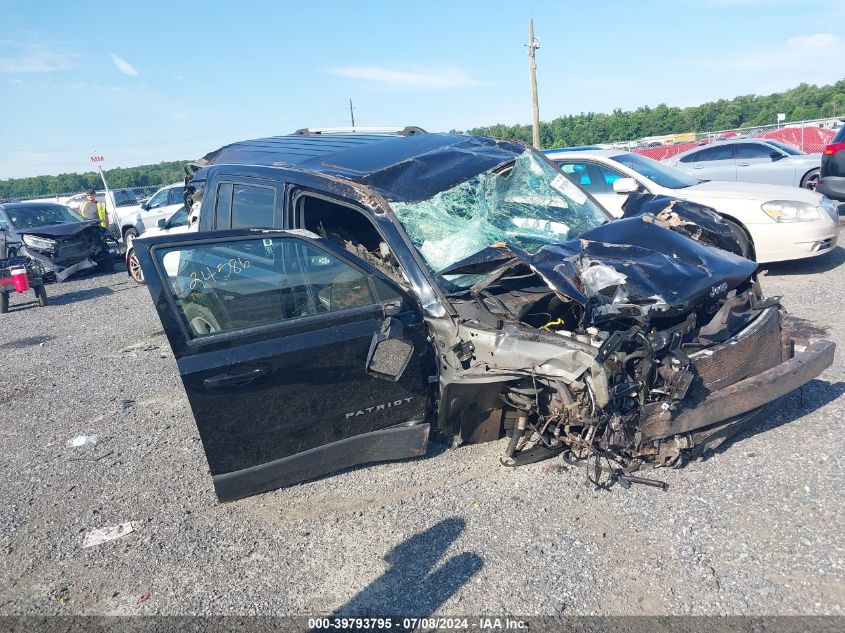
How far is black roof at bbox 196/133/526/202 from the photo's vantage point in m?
4.06

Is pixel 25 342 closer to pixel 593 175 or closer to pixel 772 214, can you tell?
pixel 593 175

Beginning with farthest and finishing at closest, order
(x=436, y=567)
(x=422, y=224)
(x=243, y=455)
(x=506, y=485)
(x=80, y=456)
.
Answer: (x=80, y=456), (x=422, y=224), (x=506, y=485), (x=243, y=455), (x=436, y=567)

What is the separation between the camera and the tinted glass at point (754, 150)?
41.7 feet

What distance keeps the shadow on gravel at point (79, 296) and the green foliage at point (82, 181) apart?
194 feet

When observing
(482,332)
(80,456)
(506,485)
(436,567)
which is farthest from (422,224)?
(80,456)

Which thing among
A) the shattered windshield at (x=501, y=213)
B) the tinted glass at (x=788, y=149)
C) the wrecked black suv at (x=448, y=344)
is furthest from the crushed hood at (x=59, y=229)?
the tinted glass at (x=788, y=149)

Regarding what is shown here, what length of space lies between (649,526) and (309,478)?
1.79 metres

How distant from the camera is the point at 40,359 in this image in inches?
273

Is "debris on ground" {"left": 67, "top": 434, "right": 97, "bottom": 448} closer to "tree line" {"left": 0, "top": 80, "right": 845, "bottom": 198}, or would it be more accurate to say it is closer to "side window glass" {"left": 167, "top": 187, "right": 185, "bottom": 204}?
"side window glass" {"left": 167, "top": 187, "right": 185, "bottom": 204}

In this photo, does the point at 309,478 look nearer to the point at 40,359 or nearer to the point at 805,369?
the point at 805,369

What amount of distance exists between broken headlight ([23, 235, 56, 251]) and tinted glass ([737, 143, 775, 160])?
1351cm

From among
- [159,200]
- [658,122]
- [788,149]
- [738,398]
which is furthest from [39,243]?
[658,122]

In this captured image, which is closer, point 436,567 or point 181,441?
point 436,567

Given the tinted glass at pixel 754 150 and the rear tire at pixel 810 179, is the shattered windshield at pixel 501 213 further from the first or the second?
the tinted glass at pixel 754 150
